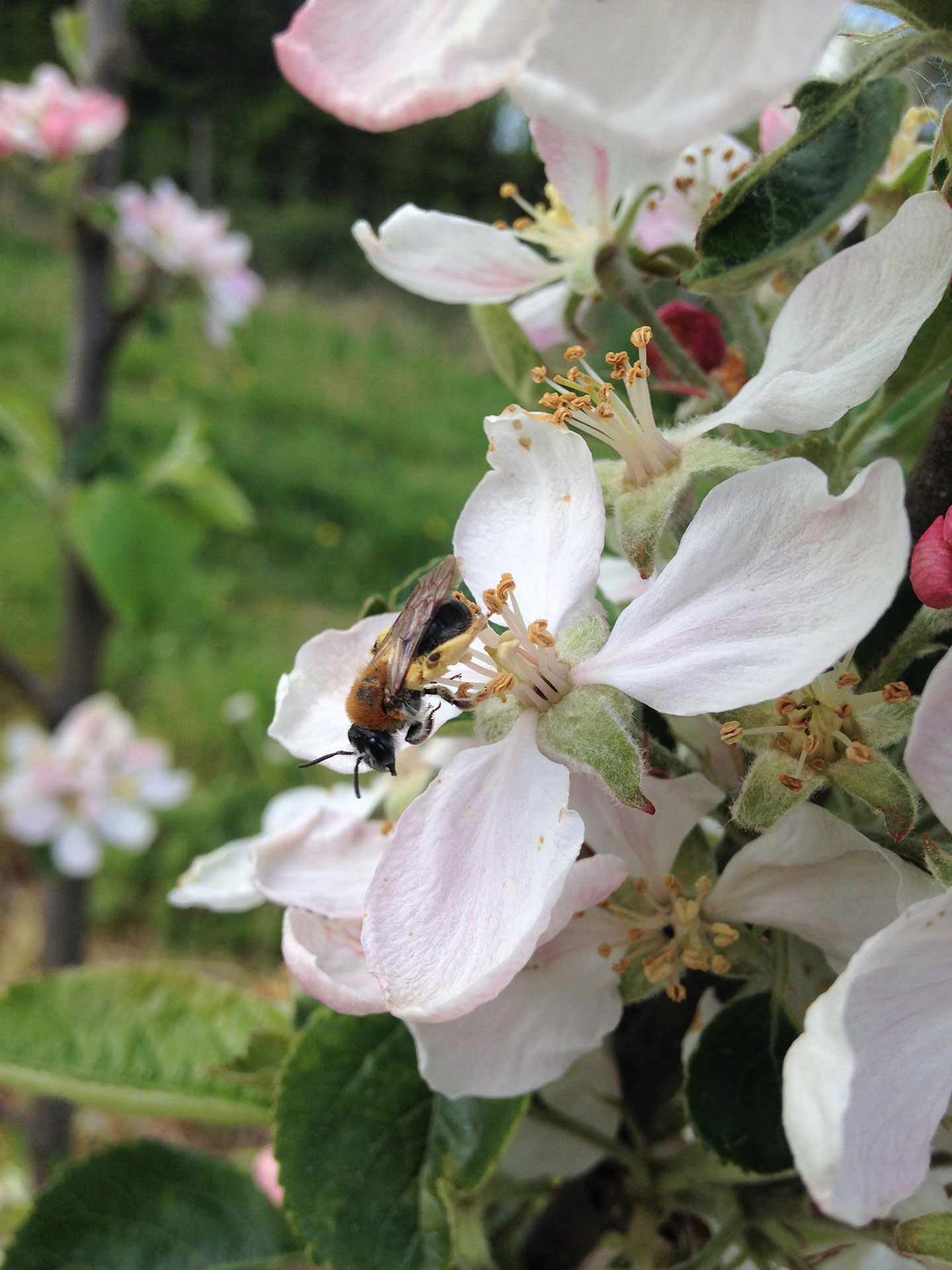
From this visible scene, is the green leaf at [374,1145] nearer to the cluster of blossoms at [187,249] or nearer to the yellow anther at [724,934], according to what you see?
the yellow anther at [724,934]

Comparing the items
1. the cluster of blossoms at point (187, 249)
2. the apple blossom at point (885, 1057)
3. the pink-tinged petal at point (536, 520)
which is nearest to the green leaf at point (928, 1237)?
the apple blossom at point (885, 1057)

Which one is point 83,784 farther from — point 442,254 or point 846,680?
point 846,680

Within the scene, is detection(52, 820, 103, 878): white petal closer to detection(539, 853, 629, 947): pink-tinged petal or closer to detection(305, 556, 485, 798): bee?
detection(305, 556, 485, 798): bee

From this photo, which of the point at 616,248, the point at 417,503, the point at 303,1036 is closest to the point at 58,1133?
the point at 303,1036

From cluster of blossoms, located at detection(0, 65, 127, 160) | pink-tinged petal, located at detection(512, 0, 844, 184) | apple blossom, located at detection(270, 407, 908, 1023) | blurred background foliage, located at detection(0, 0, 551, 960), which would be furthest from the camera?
blurred background foliage, located at detection(0, 0, 551, 960)

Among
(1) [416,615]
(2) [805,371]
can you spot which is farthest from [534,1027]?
(2) [805,371]

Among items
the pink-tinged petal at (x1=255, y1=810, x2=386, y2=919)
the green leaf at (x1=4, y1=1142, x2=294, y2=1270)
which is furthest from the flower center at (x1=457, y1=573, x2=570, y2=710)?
the green leaf at (x1=4, y1=1142, x2=294, y2=1270)
